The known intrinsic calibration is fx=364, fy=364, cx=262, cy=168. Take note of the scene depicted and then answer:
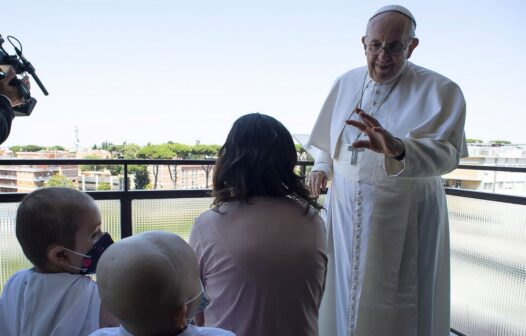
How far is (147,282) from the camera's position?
61 cm

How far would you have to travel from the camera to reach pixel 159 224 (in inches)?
85.4

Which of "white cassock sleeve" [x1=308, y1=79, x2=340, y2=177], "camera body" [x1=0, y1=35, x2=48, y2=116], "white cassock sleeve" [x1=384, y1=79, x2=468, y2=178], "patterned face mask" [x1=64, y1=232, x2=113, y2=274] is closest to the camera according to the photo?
"patterned face mask" [x1=64, y1=232, x2=113, y2=274]

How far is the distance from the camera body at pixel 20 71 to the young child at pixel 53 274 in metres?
0.67

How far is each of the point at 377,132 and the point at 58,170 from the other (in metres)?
1.73

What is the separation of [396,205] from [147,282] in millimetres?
1142

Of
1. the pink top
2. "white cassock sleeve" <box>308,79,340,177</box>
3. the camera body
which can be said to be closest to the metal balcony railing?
the camera body

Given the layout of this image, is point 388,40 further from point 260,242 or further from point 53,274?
point 53,274

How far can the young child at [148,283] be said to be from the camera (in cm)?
61

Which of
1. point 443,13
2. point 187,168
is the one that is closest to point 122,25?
point 443,13

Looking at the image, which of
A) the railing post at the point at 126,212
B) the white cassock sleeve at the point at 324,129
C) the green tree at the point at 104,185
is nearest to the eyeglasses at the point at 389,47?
the white cassock sleeve at the point at 324,129

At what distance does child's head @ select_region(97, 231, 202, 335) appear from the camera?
61 centimetres

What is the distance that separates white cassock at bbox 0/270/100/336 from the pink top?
31 centimetres

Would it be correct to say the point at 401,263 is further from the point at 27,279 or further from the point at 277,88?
the point at 277,88

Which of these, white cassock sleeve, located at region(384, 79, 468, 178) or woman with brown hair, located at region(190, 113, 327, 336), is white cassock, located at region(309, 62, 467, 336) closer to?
white cassock sleeve, located at region(384, 79, 468, 178)
